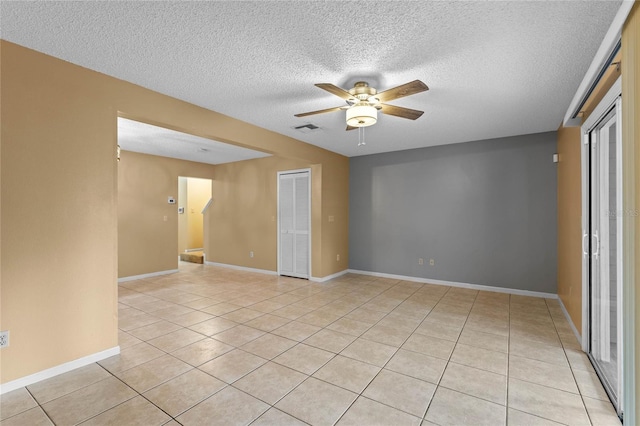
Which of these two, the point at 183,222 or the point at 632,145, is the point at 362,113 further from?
the point at 183,222

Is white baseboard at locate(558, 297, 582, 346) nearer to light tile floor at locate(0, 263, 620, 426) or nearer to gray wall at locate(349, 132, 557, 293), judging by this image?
light tile floor at locate(0, 263, 620, 426)

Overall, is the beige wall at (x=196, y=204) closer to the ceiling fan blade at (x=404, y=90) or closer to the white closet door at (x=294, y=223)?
the white closet door at (x=294, y=223)

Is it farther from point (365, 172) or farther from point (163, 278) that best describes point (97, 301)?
point (365, 172)

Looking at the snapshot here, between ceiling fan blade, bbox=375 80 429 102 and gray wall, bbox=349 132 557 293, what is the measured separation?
3.14m

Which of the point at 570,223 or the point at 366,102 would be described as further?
the point at 570,223

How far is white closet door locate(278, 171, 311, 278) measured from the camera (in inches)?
224

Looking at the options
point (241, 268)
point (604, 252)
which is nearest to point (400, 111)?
point (604, 252)

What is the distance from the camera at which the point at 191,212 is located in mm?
9164

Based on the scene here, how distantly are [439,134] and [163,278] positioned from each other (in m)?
5.89

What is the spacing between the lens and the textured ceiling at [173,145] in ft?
13.8

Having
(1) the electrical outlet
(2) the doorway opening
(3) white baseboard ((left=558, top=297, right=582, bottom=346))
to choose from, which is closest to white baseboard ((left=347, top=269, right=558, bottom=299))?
(3) white baseboard ((left=558, top=297, right=582, bottom=346))

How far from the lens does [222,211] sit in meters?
7.05

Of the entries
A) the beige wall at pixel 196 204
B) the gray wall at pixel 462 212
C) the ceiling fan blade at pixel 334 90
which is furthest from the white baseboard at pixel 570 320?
the beige wall at pixel 196 204

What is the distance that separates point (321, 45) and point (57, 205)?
2433 mm
